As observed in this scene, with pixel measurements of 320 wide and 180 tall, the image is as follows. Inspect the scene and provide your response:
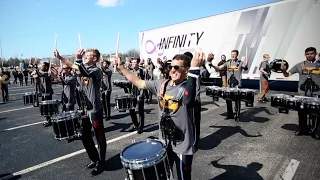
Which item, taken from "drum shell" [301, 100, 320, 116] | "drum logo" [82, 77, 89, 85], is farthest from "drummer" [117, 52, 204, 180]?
"drum shell" [301, 100, 320, 116]

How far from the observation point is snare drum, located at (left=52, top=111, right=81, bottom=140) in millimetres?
4418

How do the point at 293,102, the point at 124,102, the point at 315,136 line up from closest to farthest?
1. the point at 293,102
2. the point at 315,136
3. the point at 124,102

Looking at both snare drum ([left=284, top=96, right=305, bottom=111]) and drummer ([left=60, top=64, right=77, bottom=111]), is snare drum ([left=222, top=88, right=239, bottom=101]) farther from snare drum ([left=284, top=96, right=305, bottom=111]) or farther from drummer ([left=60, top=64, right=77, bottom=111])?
drummer ([left=60, top=64, right=77, bottom=111])

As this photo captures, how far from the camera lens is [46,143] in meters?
6.16

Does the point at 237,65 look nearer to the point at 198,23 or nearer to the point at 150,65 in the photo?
the point at 150,65

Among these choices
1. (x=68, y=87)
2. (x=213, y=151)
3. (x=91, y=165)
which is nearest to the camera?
(x=91, y=165)

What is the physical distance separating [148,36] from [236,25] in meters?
8.48

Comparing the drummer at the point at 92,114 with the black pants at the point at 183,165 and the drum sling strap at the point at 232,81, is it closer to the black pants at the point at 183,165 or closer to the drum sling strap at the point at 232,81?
the black pants at the point at 183,165

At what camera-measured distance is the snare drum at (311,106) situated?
4.76 meters

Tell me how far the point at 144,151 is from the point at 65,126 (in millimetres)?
2572

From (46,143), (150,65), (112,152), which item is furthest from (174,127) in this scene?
(150,65)

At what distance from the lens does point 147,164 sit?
2350 mm

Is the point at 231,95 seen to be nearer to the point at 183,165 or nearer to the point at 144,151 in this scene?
the point at 183,165

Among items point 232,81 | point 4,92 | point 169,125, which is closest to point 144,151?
point 169,125
